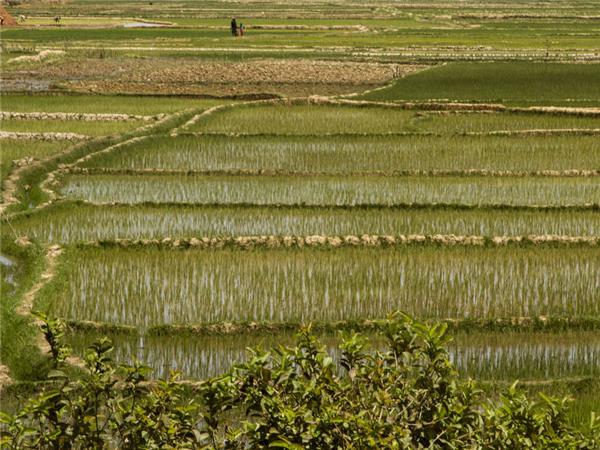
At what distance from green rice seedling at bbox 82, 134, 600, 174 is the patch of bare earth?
6.18 m

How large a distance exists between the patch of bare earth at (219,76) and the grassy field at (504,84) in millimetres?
1406

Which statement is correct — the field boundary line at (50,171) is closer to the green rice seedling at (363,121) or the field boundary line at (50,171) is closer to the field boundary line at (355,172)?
the field boundary line at (355,172)

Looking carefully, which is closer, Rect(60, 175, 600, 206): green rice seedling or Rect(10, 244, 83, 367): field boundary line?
Rect(10, 244, 83, 367): field boundary line

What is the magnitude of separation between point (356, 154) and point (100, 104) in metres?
6.92

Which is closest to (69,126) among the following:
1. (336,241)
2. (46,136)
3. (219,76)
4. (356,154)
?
(46,136)

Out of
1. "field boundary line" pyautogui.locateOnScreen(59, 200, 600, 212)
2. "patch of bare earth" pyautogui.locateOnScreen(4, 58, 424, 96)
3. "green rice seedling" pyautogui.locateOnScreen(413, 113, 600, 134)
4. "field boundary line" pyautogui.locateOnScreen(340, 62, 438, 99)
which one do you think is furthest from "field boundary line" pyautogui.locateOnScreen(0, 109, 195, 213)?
"patch of bare earth" pyautogui.locateOnScreen(4, 58, 424, 96)

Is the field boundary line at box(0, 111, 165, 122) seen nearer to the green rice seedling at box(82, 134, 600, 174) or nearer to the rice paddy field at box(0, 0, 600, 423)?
the rice paddy field at box(0, 0, 600, 423)

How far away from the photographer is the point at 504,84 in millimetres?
20062

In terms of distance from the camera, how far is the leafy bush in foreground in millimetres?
3654

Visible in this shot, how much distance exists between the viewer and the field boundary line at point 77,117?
632 inches

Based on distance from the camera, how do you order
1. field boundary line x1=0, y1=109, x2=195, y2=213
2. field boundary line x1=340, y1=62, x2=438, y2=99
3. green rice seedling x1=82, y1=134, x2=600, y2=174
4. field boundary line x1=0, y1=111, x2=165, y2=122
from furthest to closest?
field boundary line x1=340, y1=62, x2=438, y2=99 < field boundary line x1=0, y1=111, x2=165, y2=122 < green rice seedling x1=82, y1=134, x2=600, y2=174 < field boundary line x1=0, y1=109, x2=195, y2=213

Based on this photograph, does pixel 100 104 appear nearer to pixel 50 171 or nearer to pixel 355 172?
pixel 50 171

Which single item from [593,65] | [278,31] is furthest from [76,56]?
[593,65]

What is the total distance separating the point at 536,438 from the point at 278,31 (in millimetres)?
34229
